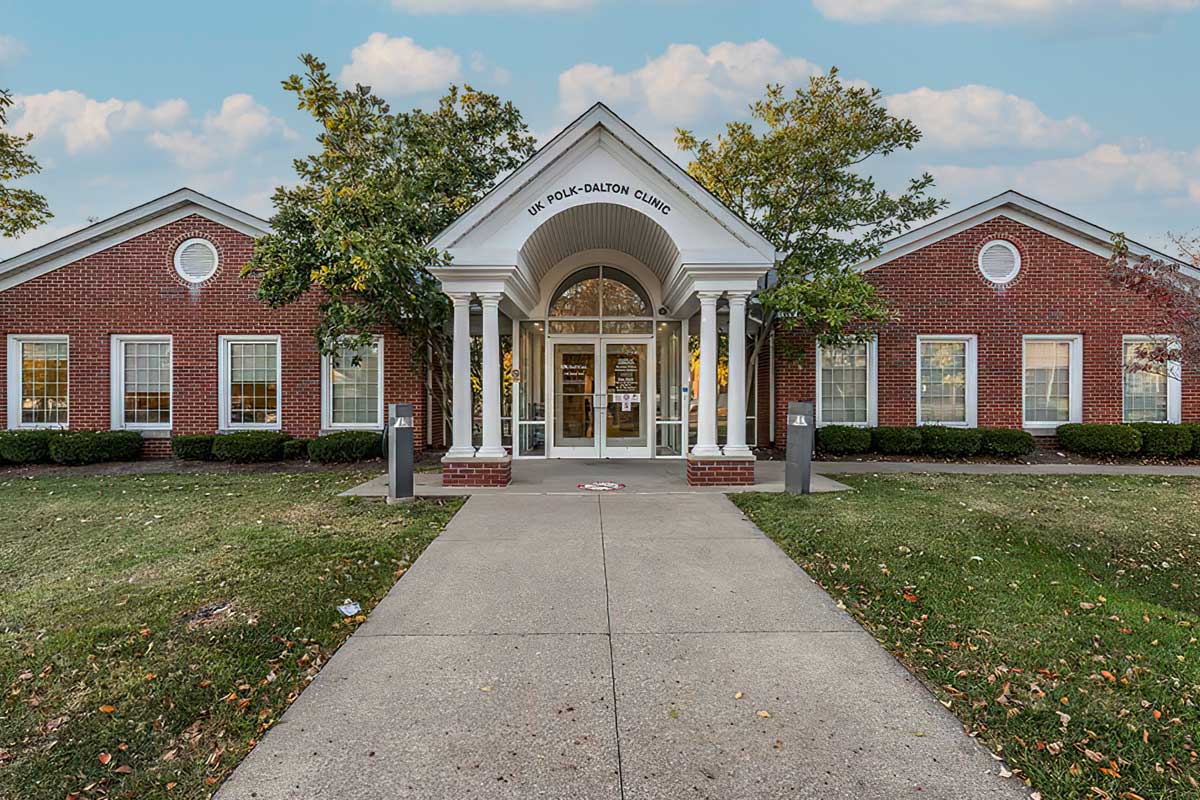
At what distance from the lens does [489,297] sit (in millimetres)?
8562

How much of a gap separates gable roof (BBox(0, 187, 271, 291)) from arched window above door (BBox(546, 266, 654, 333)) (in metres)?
6.25

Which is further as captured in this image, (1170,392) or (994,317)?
(1170,392)

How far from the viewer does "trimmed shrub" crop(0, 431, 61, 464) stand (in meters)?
11.3

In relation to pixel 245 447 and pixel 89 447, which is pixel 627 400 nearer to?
pixel 245 447

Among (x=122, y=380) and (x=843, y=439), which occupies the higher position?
(x=122, y=380)

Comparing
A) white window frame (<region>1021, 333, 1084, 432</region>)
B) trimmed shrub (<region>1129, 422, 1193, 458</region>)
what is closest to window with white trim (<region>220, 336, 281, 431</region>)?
white window frame (<region>1021, 333, 1084, 432</region>)

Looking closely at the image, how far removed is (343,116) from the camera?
31.3ft

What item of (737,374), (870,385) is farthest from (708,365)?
(870,385)

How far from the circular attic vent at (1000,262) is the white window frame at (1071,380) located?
1379mm

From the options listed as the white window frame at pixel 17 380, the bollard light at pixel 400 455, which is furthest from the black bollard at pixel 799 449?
the white window frame at pixel 17 380

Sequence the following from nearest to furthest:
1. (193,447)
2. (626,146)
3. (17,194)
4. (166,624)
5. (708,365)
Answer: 1. (166,624)
2. (626,146)
3. (708,365)
4. (193,447)
5. (17,194)

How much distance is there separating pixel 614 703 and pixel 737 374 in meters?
6.30

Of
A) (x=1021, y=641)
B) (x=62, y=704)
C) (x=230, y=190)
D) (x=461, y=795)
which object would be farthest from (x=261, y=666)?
(x=230, y=190)

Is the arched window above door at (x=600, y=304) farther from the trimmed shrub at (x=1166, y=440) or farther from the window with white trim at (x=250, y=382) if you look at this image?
the trimmed shrub at (x=1166, y=440)
